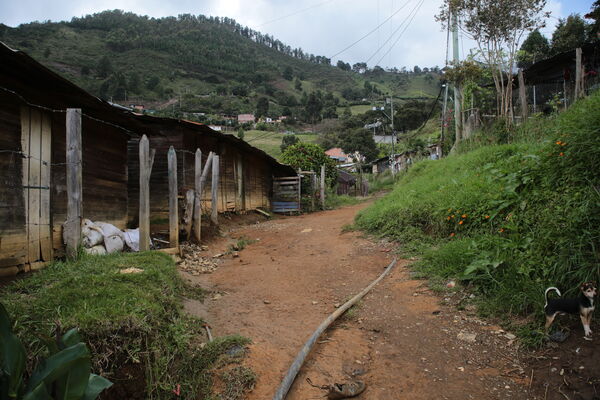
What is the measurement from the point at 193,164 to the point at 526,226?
9.32 metres

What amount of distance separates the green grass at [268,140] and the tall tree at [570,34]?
87.4ft

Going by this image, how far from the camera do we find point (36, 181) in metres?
5.15

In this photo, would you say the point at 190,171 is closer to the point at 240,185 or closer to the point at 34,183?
the point at 240,185

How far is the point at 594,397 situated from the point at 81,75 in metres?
56.2

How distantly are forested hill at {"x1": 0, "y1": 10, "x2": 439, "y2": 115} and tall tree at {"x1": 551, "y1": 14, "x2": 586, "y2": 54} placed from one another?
39.8 metres

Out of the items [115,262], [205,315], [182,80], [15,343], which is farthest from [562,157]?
[182,80]

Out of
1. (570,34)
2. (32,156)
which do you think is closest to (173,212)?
(32,156)

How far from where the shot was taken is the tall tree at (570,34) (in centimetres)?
2308

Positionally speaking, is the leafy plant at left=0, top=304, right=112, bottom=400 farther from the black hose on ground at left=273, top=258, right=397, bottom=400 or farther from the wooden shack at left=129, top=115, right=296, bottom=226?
the wooden shack at left=129, top=115, right=296, bottom=226

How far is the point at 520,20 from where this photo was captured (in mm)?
11781

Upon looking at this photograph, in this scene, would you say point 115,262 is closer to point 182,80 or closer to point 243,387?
point 243,387

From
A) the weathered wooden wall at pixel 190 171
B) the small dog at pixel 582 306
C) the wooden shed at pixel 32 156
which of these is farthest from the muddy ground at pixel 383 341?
the weathered wooden wall at pixel 190 171

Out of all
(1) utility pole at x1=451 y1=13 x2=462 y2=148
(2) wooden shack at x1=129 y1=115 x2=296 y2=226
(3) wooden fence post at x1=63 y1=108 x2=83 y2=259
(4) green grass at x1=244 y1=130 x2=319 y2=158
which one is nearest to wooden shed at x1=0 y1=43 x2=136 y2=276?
(3) wooden fence post at x1=63 y1=108 x2=83 y2=259

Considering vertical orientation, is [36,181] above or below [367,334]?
above
